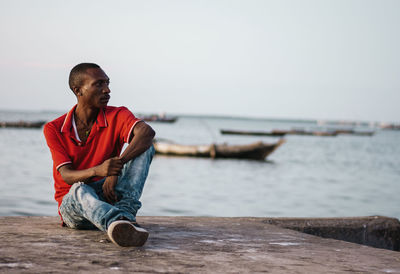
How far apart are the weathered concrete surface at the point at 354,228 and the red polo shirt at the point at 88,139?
1.61 meters

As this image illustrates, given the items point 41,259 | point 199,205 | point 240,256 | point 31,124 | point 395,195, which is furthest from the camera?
point 31,124

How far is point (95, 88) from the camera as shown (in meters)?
2.89

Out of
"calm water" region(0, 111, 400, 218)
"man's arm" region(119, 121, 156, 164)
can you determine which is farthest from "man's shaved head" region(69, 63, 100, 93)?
"calm water" region(0, 111, 400, 218)

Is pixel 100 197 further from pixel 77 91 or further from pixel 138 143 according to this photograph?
pixel 77 91

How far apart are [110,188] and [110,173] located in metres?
0.10

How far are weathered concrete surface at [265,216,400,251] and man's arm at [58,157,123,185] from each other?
167 centimetres

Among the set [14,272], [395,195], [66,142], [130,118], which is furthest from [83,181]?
[395,195]

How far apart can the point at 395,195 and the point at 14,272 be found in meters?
16.0

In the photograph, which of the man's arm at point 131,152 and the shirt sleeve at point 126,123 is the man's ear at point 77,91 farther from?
the man's arm at point 131,152

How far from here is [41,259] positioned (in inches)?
84.5

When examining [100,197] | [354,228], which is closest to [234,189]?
[354,228]

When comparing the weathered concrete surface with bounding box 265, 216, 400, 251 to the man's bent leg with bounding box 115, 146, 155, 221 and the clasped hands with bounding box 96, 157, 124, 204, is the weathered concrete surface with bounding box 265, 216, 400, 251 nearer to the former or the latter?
the man's bent leg with bounding box 115, 146, 155, 221

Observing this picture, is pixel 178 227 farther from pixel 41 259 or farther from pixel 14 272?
pixel 14 272

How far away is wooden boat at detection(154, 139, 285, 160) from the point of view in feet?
77.9
